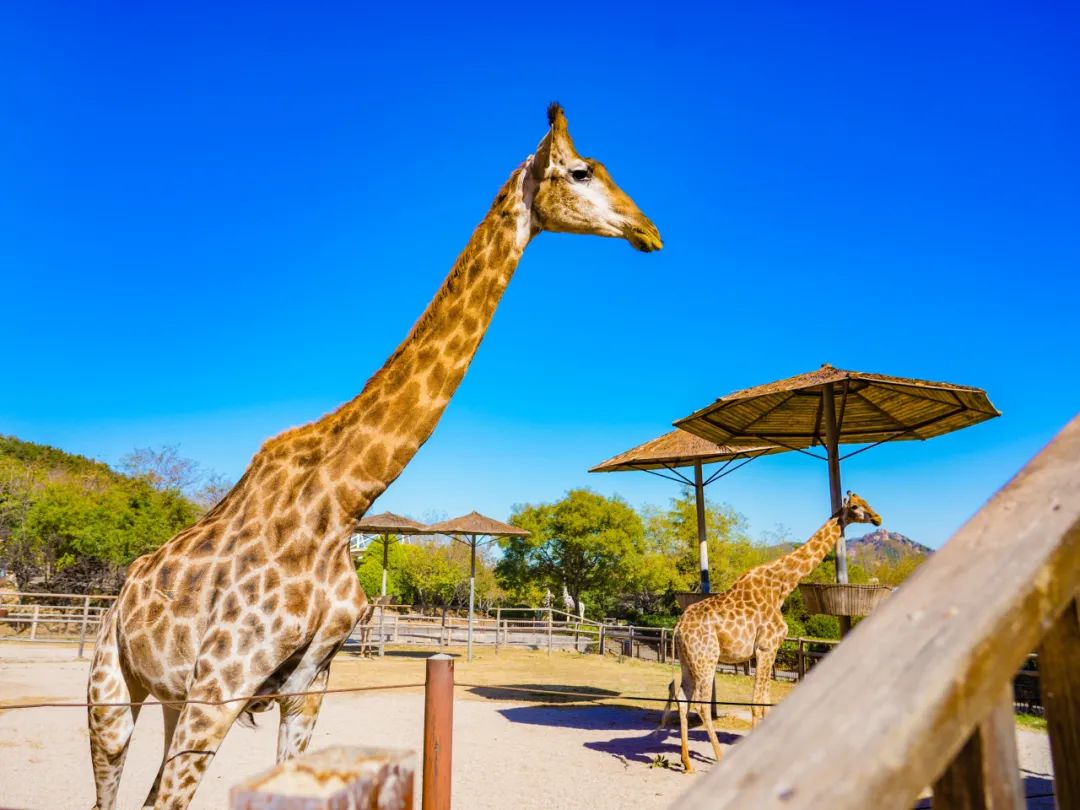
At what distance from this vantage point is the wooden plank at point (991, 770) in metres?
0.74

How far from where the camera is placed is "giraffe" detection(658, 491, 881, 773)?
24.1 ft

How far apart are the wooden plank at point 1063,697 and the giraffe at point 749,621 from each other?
6.60 m

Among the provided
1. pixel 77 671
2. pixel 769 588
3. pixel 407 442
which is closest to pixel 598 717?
pixel 769 588

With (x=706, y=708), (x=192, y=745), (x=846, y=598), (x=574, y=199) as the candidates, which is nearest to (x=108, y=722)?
(x=192, y=745)

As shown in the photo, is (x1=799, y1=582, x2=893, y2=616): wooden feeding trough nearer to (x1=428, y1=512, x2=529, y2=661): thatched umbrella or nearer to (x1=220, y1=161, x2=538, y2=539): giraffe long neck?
(x1=220, y1=161, x2=538, y2=539): giraffe long neck

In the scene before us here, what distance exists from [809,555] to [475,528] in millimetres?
9395

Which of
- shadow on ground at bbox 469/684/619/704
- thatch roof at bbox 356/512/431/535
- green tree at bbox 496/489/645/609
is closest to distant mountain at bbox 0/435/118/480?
green tree at bbox 496/489/645/609

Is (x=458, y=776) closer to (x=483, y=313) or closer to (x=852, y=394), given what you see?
(x=483, y=313)

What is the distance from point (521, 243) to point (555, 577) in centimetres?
3236

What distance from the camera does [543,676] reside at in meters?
14.2

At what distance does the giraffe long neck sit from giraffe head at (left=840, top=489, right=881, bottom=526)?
5.66m

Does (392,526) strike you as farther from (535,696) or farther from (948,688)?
(948,688)

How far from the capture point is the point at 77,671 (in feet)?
39.2

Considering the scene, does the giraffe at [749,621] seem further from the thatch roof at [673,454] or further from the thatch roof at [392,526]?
the thatch roof at [392,526]
